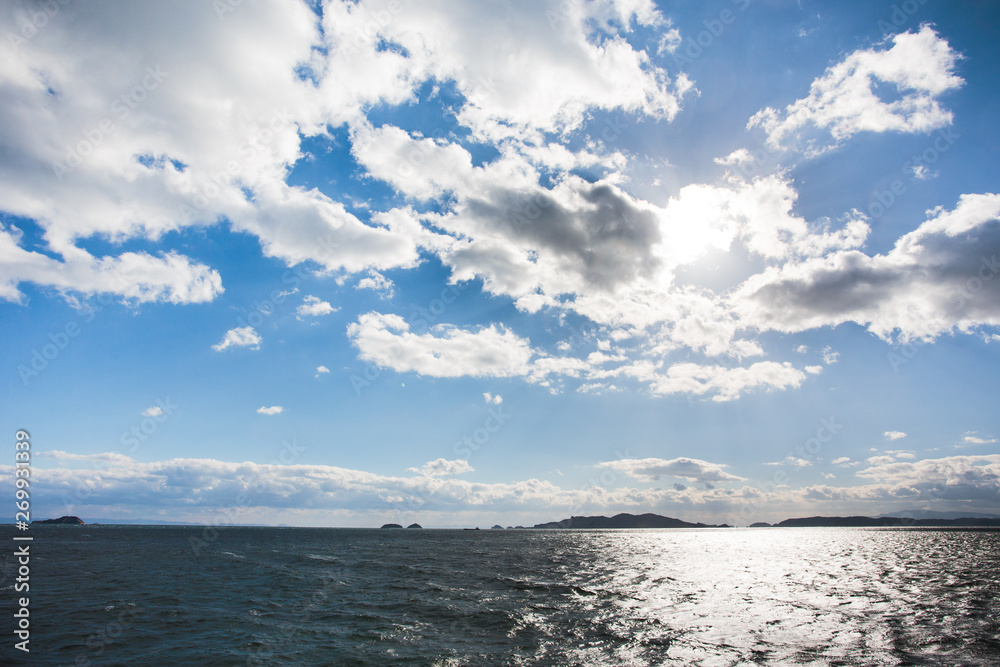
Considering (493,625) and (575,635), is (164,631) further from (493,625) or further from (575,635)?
(575,635)

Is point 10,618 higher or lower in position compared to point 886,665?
lower

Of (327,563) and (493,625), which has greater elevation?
(493,625)

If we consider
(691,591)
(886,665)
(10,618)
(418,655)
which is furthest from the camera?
(691,591)

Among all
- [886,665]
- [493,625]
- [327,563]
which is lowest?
[327,563]

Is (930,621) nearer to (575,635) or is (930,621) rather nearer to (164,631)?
(575,635)

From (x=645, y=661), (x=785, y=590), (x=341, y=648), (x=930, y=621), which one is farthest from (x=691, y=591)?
(x=341, y=648)

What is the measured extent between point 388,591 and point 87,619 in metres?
19.7

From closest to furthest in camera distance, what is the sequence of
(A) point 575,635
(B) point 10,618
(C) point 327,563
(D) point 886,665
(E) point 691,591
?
(D) point 886,665, (A) point 575,635, (B) point 10,618, (E) point 691,591, (C) point 327,563

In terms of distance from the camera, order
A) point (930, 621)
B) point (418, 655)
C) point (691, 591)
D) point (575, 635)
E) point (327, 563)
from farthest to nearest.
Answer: point (327, 563) < point (691, 591) < point (930, 621) < point (575, 635) < point (418, 655)

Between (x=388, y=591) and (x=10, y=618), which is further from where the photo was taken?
(x=388, y=591)

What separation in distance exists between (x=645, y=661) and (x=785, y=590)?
27.1m

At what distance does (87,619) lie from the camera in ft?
89.4

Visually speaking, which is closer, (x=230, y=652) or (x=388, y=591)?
(x=230, y=652)

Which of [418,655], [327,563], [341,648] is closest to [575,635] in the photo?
[418,655]
